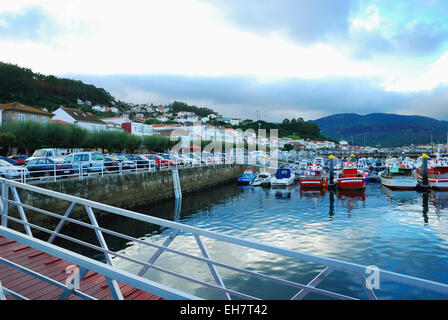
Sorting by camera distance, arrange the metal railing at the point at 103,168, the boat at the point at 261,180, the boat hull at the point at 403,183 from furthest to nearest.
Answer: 1. the boat at the point at 261,180
2. the boat hull at the point at 403,183
3. the metal railing at the point at 103,168

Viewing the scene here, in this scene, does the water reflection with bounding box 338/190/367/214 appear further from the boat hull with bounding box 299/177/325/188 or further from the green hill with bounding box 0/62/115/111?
the green hill with bounding box 0/62/115/111

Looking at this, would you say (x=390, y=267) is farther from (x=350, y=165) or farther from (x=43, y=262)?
(x=350, y=165)

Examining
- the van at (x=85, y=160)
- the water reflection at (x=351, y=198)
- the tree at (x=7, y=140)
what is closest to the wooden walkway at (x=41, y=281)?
the van at (x=85, y=160)

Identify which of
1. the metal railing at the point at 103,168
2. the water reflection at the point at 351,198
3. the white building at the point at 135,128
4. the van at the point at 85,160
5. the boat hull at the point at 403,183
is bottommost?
the water reflection at the point at 351,198

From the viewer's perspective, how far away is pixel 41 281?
4.19 metres

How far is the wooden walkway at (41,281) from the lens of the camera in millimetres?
3861

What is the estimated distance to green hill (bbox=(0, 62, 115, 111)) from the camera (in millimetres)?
84250


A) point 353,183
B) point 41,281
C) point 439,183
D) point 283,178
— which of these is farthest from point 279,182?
point 41,281

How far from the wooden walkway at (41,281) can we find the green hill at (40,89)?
8541 cm

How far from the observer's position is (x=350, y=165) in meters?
32.8

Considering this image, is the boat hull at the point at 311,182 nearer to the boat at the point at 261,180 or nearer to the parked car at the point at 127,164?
the boat at the point at 261,180

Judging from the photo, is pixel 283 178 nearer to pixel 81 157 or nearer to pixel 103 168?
pixel 103 168

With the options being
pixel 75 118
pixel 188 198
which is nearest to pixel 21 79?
pixel 75 118
